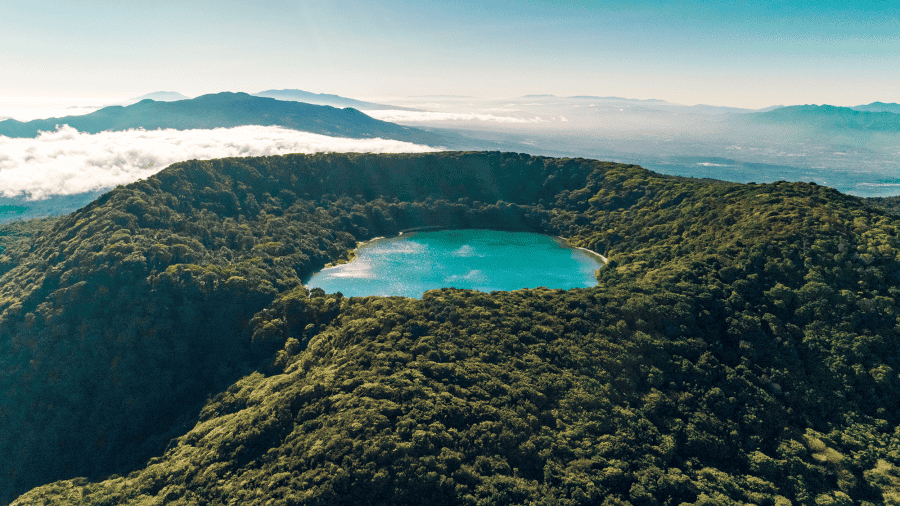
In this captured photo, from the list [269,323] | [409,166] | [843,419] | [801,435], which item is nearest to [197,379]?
[269,323]

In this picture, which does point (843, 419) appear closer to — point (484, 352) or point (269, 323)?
point (484, 352)

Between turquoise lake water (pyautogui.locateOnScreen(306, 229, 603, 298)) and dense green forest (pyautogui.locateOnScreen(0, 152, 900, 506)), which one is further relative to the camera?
turquoise lake water (pyautogui.locateOnScreen(306, 229, 603, 298))

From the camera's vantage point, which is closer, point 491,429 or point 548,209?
point 491,429

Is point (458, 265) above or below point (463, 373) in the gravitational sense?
above

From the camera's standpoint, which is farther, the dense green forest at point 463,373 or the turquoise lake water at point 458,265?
the turquoise lake water at point 458,265
